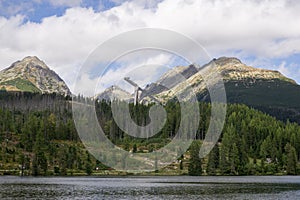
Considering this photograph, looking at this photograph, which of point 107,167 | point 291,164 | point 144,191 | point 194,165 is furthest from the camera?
point 291,164

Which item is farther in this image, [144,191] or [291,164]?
[291,164]

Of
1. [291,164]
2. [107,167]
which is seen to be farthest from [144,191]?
[291,164]

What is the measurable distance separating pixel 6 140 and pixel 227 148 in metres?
81.6

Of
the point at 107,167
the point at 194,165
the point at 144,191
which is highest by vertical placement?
the point at 194,165

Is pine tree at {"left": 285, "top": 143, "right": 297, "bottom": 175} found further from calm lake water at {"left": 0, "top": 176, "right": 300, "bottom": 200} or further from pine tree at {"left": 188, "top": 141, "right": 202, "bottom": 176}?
calm lake water at {"left": 0, "top": 176, "right": 300, "bottom": 200}

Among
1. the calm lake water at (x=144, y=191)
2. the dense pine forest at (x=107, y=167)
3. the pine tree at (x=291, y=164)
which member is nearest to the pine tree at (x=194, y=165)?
the dense pine forest at (x=107, y=167)

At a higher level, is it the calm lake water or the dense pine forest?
the dense pine forest

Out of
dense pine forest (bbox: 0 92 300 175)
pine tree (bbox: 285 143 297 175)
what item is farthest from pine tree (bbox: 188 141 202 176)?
pine tree (bbox: 285 143 297 175)

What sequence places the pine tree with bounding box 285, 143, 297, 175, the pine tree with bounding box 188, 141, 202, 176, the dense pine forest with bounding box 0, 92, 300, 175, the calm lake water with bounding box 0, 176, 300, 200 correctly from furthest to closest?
the pine tree with bounding box 285, 143, 297, 175 < the pine tree with bounding box 188, 141, 202, 176 < the dense pine forest with bounding box 0, 92, 300, 175 < the calm lake water with bounding box 0, 176, 300, 200

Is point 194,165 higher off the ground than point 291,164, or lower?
higher

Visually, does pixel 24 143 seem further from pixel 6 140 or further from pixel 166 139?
pixel 166 139

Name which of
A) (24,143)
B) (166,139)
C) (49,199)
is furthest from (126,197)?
(166,139)

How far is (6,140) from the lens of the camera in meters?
176

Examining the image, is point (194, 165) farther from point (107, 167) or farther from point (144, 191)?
point (144, 191)
